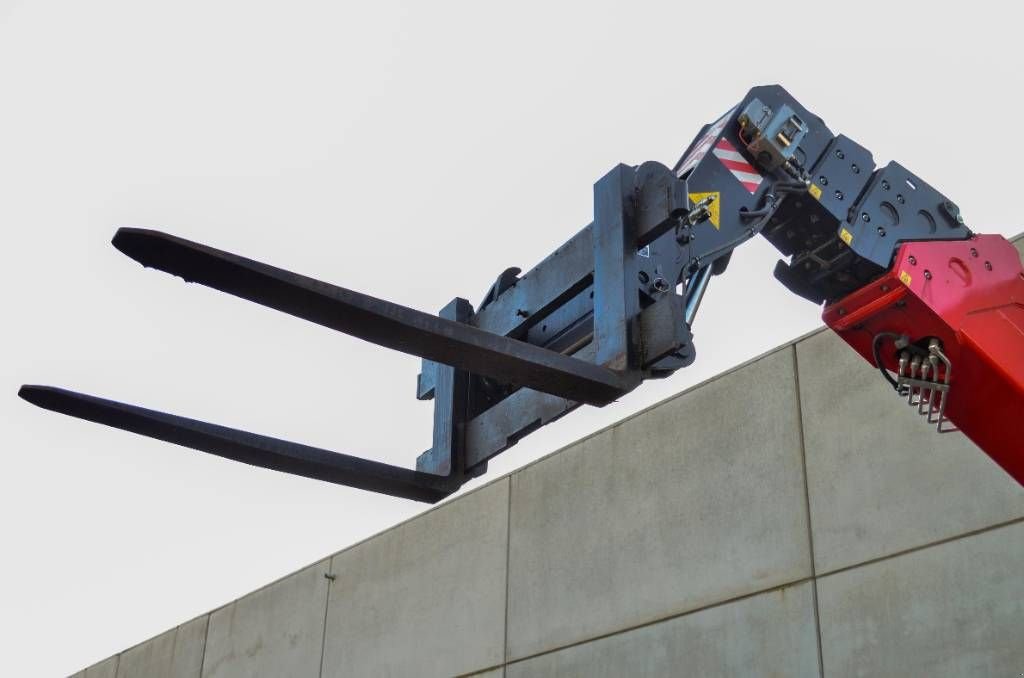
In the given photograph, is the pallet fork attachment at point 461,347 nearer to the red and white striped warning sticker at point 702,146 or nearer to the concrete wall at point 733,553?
the red and white striped warning sticker at point 702,146

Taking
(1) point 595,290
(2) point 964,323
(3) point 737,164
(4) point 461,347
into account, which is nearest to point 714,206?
(3) point 737,164

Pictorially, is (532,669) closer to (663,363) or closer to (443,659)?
(443,659)

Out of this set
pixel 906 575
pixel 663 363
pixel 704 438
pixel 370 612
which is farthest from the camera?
pixel 370 612

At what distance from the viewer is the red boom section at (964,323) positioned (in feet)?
14.8

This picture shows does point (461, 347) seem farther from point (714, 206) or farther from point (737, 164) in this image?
point (737, 164)

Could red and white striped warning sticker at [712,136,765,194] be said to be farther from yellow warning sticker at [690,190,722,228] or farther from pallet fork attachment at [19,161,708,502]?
pallet fork attachment at [19,161,708,502]

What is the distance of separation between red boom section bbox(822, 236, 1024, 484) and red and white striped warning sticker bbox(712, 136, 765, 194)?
62 cm

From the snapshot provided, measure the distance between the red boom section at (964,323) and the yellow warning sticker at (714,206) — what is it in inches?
31.1

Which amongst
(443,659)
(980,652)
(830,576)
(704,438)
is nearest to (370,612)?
(443,659)

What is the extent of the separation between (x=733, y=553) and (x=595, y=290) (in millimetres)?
4753

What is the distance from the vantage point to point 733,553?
7934 mm

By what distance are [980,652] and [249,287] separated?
4944 mm

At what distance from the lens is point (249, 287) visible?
9.41 feet

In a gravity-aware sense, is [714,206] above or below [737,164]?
below
